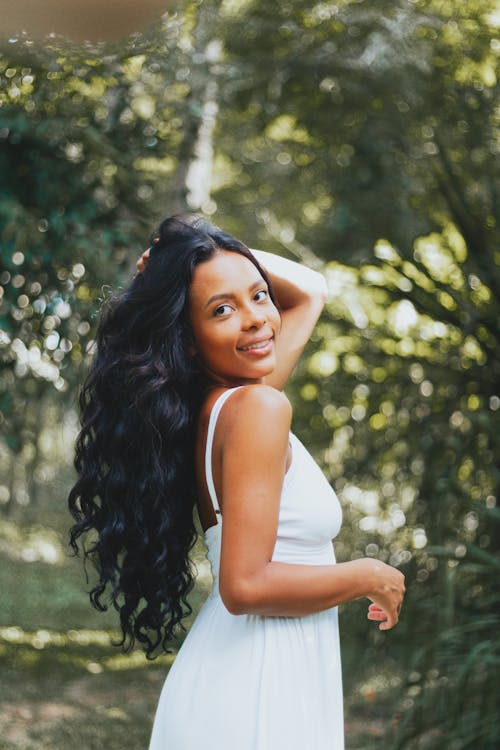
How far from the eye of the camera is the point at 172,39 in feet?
15.9

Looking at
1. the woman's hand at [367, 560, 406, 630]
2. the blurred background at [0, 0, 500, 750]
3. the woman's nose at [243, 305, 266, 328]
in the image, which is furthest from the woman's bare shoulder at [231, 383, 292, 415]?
the blurred background at [0, 0, 500, 750]

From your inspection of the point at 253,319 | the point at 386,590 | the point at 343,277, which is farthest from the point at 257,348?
the point at 343,277

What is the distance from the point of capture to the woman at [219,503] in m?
1.30

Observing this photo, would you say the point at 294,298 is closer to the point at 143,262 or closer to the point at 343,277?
the point at 143,262

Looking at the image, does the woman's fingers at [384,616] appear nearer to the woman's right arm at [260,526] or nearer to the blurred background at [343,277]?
the woman's right arm at [260,526]

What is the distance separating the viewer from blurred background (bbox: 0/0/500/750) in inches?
154

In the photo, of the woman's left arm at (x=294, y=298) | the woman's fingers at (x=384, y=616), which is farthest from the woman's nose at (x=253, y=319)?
the woman's fingers at (x=384, y=616)

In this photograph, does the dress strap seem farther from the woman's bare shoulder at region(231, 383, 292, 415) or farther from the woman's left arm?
the woman's left arm

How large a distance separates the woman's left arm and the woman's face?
274mm

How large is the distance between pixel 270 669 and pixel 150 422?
1.21 ft

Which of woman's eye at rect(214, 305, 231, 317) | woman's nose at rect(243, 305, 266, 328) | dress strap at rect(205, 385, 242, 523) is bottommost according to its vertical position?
dress strap at rect(205, 385, 242, 523)

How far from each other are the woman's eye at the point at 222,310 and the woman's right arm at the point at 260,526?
0.13m

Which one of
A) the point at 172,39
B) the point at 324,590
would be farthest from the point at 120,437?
the point at 172,39

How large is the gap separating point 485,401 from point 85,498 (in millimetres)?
2727
